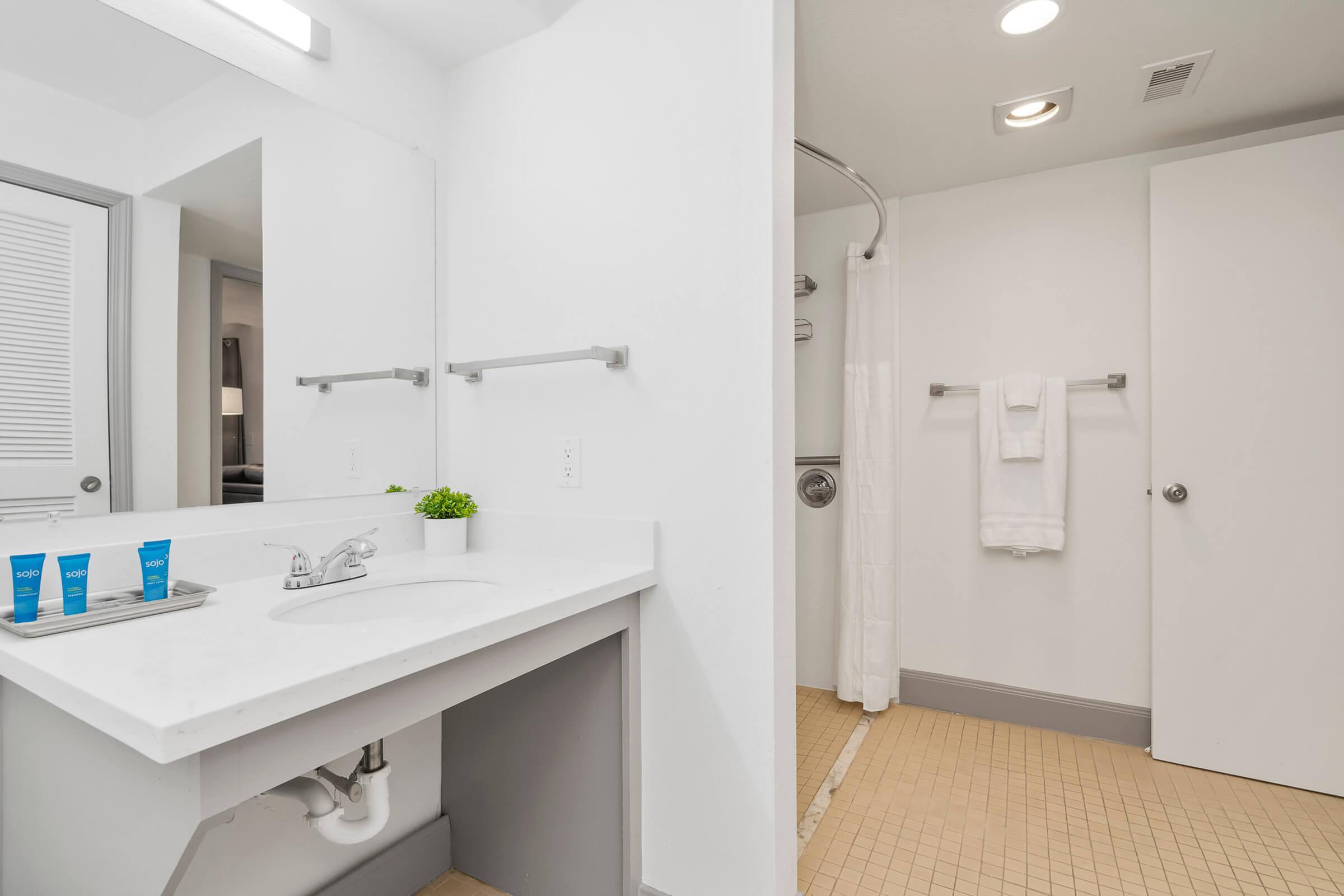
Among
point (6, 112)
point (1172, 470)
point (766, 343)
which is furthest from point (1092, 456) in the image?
point (6, 112)

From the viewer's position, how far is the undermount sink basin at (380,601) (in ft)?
3.80

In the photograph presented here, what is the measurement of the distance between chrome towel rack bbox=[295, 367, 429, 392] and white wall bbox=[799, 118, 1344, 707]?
1719mm

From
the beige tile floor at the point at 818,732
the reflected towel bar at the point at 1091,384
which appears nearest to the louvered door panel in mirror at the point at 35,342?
the beige tile floor at the point at 818,732

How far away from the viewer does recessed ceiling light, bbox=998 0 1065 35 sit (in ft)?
4.85

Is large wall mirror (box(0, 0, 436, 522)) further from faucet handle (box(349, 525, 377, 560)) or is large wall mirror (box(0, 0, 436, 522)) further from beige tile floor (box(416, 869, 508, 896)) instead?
beige tile floor (box(416, 869, 508, 896))

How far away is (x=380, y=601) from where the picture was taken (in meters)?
1.29

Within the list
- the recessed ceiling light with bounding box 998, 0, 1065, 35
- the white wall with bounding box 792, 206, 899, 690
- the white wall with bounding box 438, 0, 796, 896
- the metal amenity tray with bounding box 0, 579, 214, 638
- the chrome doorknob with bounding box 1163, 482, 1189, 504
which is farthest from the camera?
the white wall with bounding box 792, 206, 899, 690

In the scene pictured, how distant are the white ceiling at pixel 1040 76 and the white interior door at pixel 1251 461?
192 mm

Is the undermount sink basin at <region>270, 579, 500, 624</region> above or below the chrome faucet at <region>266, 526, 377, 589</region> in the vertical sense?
below

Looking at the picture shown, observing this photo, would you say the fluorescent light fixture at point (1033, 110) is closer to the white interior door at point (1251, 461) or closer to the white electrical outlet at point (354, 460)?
the white interior door at point (1251, 461)

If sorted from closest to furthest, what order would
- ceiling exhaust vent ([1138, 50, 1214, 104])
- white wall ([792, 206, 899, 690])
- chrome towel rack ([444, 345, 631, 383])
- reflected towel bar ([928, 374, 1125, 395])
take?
chrome towel rack ([444, 345, 631, 383]) < ceiling exhaust vent ([1138, 50, 1214, 104]) < reflected towel bar ([928, 374, 1125, 395]) < white wall ([792, 206, 899, 690])

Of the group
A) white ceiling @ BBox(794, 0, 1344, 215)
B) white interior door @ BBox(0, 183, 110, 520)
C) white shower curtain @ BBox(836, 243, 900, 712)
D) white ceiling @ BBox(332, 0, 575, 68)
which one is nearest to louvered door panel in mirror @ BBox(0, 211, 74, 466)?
white interior door @ BBox(0, 183, 110, 520)

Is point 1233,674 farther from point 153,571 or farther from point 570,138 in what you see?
point 153,571

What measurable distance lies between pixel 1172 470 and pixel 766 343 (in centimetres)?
171
